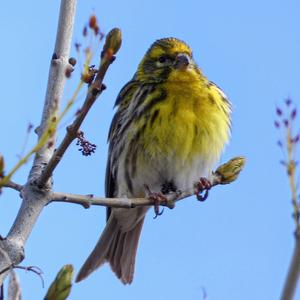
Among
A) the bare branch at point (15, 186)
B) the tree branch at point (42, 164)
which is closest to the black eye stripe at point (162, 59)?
the tree branch at point (42, 164)

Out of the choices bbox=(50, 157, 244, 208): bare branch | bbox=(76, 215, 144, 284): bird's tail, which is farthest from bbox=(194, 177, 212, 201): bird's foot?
bbox=(76, 215, 144, 284): bird's tail

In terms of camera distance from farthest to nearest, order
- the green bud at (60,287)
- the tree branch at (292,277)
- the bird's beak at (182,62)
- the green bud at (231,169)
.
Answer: the bird's beak at (182,62) → the green bud at (231,169) → the green bud at (60,287) → the tree branch at (292,277)

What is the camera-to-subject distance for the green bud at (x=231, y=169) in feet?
13.2

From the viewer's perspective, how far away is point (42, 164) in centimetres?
330

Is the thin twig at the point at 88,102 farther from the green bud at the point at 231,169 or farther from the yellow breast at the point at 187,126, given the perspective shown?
the yellow breast at the point at 187,126

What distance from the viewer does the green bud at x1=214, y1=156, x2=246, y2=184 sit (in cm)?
402

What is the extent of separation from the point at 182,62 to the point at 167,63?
0.24m

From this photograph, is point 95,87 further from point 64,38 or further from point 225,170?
point 225,170

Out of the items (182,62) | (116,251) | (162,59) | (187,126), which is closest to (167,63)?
(162,59)

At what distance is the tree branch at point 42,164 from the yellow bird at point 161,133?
2144mm

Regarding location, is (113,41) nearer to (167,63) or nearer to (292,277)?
(292,277)

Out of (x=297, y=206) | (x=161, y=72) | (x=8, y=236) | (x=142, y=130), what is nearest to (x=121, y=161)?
(x=142, y=130)

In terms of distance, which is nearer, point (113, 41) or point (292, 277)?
point (292, 277)

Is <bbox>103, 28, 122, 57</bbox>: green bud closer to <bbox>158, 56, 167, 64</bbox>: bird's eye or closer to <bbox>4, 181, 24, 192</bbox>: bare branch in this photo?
<bbox>4, 181, 24, 192</bbox>: bare branch
